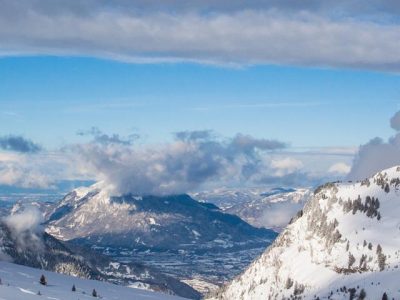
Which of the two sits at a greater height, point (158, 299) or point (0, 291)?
point (0, 291)

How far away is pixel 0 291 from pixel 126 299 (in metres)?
36.6

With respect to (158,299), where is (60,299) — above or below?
above

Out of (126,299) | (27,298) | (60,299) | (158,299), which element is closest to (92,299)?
(60,299)

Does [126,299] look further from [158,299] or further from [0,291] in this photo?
[0,291]

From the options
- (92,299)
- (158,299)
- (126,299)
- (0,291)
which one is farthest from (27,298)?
(158,299)

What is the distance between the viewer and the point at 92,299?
71.4 m

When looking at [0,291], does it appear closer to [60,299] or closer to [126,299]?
[60,299]

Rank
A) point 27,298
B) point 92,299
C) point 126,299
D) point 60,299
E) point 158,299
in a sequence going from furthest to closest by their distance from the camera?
point 158,299, point 126,299, point 92,299, point 60,299, point 27,298

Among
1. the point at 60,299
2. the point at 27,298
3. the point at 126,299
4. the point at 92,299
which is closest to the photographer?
the point at 27,298

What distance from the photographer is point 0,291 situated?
62438 mm

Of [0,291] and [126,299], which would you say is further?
[126,299]

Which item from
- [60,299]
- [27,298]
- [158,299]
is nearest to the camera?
[27,298]

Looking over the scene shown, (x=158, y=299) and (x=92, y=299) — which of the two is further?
(x=158, y=299)

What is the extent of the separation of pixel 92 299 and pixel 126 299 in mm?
26354
